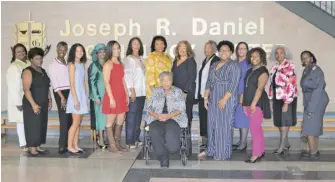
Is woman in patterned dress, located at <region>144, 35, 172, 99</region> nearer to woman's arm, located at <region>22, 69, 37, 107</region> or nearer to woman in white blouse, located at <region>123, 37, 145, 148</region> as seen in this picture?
woman in white blouse, located at <region>123, 37, 145, 148</region>

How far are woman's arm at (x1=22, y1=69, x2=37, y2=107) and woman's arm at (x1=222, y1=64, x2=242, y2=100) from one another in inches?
95.7

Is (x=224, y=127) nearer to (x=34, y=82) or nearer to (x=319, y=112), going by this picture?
(x=319, y=112)

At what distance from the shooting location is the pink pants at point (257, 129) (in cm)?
520

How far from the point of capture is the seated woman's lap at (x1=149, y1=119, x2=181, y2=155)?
5000 millimetres

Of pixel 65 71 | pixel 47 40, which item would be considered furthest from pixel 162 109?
pixel 47 40

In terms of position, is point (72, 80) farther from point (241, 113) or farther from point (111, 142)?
point (241, 113)

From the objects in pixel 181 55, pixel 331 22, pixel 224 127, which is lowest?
pixel 224 127

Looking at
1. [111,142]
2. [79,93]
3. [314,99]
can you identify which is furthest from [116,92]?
[314,99]

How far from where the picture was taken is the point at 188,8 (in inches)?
312

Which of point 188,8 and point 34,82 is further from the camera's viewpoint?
point 188,8

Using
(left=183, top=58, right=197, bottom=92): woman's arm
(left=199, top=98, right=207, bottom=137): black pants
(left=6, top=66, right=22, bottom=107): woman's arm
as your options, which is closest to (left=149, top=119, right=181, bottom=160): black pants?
(left=183, top=58, right=197, bottom=92): woman's arm

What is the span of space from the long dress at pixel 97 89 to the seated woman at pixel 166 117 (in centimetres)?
97

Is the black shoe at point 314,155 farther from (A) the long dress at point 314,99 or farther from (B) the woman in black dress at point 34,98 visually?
(B) the woman in black dress at point 34,98

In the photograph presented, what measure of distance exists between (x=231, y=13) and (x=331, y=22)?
1.73m
